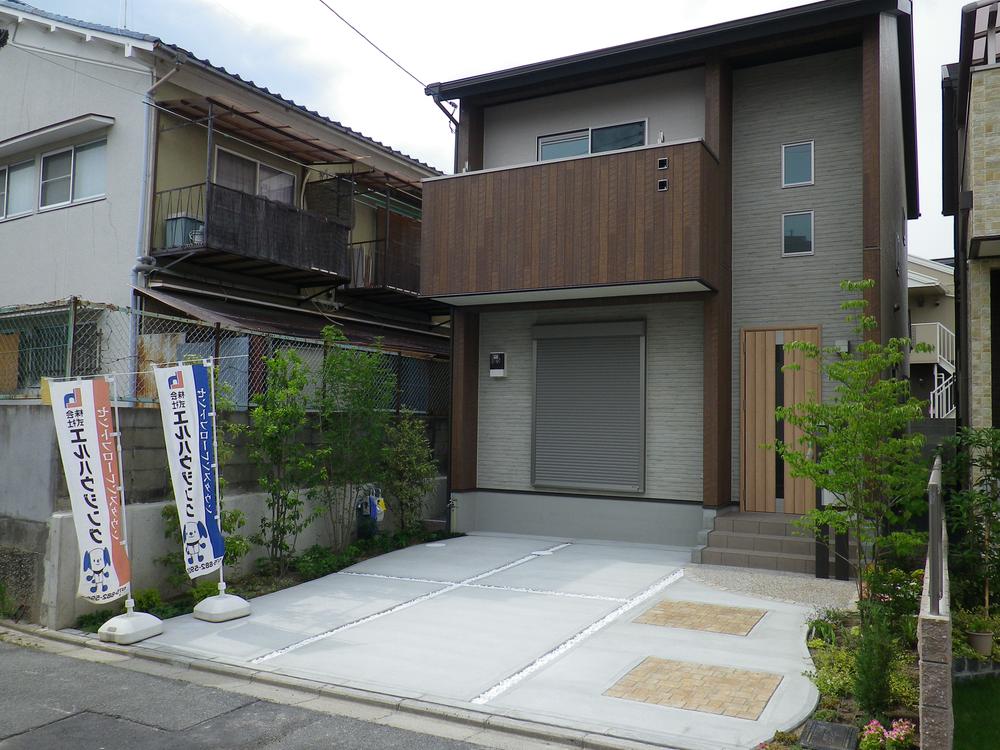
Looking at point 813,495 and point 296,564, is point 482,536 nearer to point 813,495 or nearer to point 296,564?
point 296,564

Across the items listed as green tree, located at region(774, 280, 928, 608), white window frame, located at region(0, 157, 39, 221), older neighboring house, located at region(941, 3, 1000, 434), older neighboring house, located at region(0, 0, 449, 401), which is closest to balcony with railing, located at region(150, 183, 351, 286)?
older neighboring house, located at region(0, 0, 449, 401)

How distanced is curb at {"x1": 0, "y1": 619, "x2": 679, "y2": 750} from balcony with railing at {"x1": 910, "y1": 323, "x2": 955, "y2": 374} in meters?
19.2

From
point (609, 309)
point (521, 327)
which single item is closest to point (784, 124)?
point (609, 309)

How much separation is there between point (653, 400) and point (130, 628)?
741cm

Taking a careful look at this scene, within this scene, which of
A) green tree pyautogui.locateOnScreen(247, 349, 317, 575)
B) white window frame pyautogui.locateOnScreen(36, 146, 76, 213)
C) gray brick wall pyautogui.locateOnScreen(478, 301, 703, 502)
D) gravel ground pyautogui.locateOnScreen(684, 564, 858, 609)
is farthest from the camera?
white window frame pyautogui.locateOnScreen(36, 146, 76, 213)

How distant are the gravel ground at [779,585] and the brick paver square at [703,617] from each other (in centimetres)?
73

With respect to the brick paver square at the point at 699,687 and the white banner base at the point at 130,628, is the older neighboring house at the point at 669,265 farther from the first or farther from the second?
the white banner base at the point at 130,628

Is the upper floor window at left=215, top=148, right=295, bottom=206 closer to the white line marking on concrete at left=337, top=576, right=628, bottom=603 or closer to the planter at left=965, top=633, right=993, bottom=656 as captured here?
the white line marking on concrete at left=337, top=576, right=628, bottom=603

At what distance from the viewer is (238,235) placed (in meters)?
13.7

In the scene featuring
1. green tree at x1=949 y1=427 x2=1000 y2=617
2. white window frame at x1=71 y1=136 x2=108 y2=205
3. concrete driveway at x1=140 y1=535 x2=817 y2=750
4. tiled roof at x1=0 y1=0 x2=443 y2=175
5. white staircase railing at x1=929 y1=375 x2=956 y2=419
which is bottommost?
concrete driveway at x1=140 y1=535 x2=817 y2=750

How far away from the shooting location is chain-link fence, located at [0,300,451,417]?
28.3 feet

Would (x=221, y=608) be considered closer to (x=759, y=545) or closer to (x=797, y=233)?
(x=759, y=545)

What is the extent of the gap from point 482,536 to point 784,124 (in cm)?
749

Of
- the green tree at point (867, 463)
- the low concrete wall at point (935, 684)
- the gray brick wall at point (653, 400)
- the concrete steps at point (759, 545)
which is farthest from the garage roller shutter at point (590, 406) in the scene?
the low concrete wall at point (935, 684)
